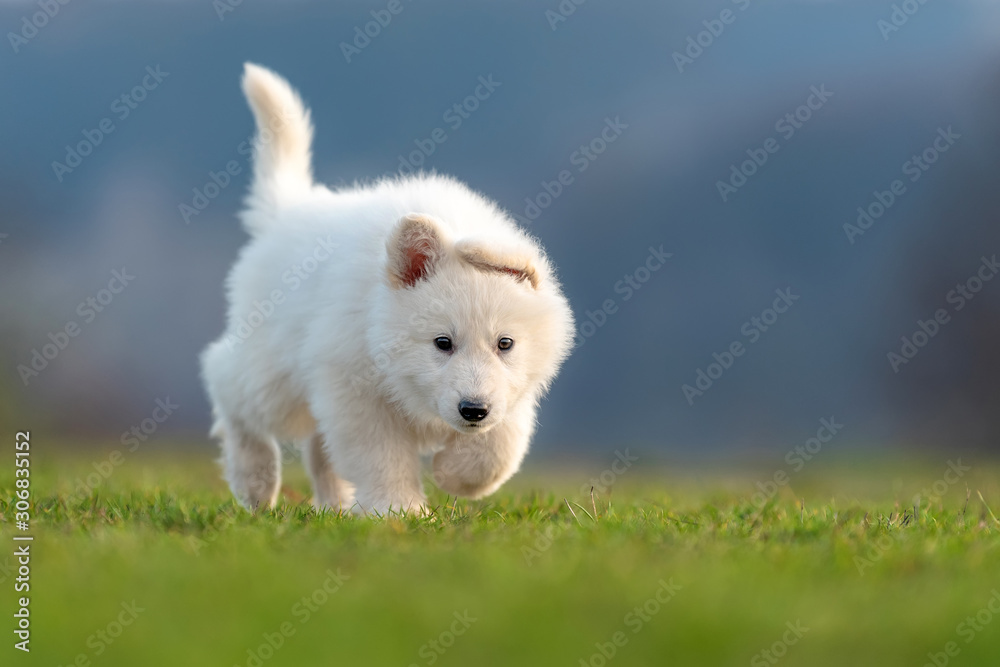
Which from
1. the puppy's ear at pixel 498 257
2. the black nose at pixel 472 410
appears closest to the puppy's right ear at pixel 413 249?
the puppy's ear at pixel 498 257

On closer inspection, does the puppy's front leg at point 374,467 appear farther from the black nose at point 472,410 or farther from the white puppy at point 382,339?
the black nose at point 472,410

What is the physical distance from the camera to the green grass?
2.59 metres

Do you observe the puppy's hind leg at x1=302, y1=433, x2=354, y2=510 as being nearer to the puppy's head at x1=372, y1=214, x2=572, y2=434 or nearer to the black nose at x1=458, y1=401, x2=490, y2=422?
the puppy's head at x1=372, y1=214, x2=572, y2=434

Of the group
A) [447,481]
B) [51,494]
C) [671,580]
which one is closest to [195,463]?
[51,494]

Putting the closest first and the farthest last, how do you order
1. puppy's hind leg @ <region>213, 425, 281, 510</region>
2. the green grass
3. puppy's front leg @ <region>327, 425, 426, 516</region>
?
the green grass, puppy's front leg @ <region>327, 425, 426, 516</region>, puppy's hind leg @ <region>213, 425, 281, 510</region>

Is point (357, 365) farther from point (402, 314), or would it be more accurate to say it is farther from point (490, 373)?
point (490, 373)

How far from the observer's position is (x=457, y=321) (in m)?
4.30

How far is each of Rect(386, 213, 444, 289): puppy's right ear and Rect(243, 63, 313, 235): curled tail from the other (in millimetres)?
1605

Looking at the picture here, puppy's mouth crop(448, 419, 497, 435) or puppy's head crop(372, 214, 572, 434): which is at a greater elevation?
puppy's head crop(372, 214, 572, 434)

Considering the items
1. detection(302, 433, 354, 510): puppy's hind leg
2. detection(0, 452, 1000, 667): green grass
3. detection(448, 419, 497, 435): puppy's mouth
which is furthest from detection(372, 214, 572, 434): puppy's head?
→ detection(302, 433, 354, 510): puppy's hind leg

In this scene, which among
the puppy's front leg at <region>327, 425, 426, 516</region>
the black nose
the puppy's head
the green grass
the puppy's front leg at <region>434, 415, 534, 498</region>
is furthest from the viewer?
the puppy's front leg at <region>434, 415, 534, 498</region>

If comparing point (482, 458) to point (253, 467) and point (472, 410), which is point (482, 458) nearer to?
point (472, 410)

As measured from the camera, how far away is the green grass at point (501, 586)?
8.51 feet

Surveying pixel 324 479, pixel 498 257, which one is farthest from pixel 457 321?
pixel 324 479
